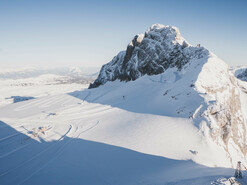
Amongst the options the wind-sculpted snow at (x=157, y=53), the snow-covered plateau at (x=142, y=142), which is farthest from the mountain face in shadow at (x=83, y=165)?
the wind-sculpted snow at (x=157, y=53)

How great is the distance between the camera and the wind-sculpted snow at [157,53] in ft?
100

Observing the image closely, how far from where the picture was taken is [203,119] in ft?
46.3

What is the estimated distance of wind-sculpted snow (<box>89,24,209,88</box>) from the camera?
30.5 m

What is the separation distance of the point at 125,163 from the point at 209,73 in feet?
59.2

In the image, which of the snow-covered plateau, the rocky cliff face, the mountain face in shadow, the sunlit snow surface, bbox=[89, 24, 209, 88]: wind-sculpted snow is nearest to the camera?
the mountain face in shadow

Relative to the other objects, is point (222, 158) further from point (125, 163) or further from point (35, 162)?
point (35, 162)

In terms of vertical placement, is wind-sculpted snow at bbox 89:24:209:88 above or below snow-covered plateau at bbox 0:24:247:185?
above

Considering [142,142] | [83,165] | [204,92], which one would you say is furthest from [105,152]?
[204,92]

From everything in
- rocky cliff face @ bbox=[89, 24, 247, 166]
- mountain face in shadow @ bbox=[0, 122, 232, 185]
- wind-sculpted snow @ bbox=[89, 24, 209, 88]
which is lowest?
mountain face in shadow @ bbox=[0, 122, 232, 185]

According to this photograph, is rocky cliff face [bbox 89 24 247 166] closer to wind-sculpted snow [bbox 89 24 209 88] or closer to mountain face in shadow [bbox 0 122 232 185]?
wind-sculpted snow [bbox 89 24 209 88]

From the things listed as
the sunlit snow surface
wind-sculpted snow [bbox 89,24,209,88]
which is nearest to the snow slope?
the sunlit snow surface

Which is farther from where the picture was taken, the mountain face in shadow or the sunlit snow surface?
the sunlit snow surface

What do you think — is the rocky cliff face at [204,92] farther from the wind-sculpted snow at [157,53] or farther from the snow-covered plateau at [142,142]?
the snow-covered plateau at [142,142]

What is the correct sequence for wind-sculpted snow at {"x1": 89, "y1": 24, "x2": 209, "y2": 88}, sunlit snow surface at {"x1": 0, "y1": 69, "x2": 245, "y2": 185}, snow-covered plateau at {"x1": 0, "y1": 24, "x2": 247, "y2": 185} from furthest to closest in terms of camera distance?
wind-sculpted snow at {"x1": 89, "y1": 24, "x2": 209, "y2": 88}
snow-covered plateau at {"x1": 0, "y1": 24, "x2": 247, "y2": 185}
sunlit snow surface at {"x1": 0, "y1": 69, "x2": 245, "y2": 185}
